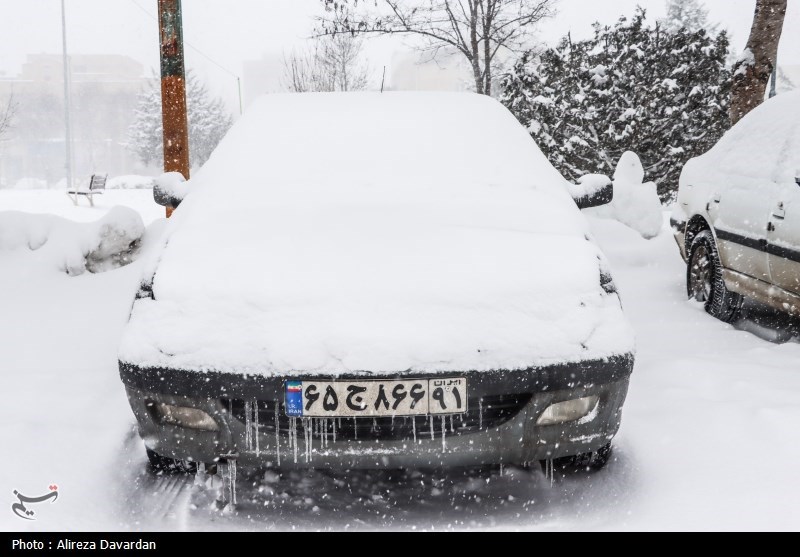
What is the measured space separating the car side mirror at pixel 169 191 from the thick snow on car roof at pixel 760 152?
3397mm

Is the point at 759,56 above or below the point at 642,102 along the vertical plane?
above

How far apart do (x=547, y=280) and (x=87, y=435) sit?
199 cm

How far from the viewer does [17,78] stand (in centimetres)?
10181

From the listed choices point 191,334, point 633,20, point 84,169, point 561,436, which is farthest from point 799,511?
point 84,169

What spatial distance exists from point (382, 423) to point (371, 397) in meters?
0.13

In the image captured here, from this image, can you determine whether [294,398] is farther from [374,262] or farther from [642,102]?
[642,102]

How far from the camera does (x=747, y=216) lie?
4738 mm

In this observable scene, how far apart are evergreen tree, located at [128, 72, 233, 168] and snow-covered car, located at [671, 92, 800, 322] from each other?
47.2 meters

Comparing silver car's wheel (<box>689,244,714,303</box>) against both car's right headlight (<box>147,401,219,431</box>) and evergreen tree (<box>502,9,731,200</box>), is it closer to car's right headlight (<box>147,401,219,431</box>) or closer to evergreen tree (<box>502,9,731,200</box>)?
car's right headlight (<box>147,401,219,431</box>)

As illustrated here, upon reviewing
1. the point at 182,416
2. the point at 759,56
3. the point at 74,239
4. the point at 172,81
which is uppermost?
the point at 759,56

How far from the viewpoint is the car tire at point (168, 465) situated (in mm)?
2576

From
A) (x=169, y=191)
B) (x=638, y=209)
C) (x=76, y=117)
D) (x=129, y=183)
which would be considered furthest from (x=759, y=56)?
(x=76, y=117)

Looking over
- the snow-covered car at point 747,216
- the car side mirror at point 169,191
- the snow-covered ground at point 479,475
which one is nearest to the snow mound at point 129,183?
the snow-covered car at point 747,216

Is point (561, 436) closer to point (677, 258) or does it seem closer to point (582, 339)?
point (582, 339)
